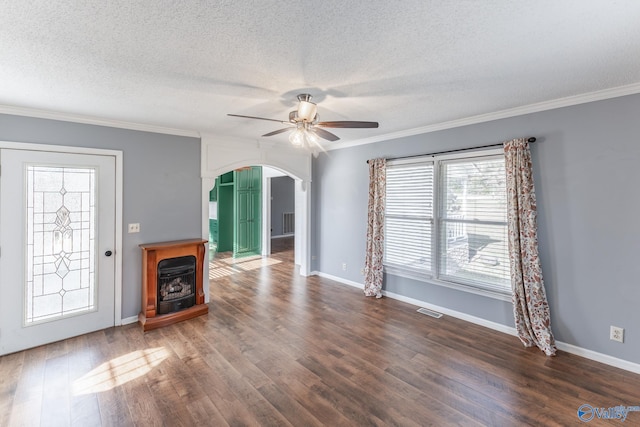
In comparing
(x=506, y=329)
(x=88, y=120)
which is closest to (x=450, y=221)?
(x=506, y=329)

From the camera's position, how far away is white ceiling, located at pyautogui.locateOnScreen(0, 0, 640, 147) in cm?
157

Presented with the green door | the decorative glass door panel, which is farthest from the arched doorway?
the green door

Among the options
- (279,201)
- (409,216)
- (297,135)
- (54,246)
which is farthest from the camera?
(279,201)

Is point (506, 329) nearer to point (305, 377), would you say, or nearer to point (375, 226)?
point (375, 226)

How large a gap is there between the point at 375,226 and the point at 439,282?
1.24 m

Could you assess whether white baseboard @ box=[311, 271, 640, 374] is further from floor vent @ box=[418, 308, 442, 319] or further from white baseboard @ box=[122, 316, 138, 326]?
white baseboard @ box=[122, 316, 138, 326]

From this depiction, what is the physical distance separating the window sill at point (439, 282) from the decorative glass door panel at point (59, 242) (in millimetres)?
4109

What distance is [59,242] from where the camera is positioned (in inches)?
130

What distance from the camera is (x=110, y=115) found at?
11.0ft

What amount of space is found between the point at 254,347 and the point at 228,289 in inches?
84.3

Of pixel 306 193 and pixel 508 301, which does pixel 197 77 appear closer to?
pixel 306 193

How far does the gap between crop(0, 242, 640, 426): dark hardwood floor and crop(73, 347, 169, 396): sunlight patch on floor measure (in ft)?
0.05

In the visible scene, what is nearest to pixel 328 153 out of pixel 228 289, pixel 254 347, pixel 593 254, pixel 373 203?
pixel 373 203

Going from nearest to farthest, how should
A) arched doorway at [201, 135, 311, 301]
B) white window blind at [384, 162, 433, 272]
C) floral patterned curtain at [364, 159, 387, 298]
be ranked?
white window blind at [384, 162, 433, 272]
arched doorway at [201, 135, 311, 301]
floral patterned curtain at [364, 159, 387, 298]
